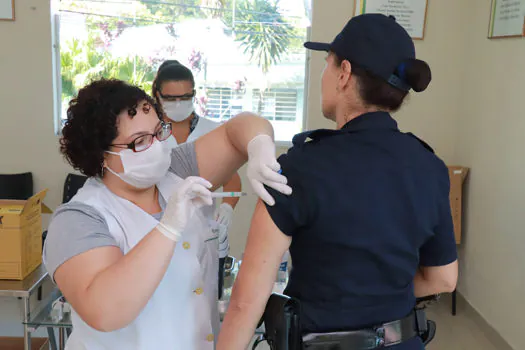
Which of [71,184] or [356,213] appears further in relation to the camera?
[71,184]

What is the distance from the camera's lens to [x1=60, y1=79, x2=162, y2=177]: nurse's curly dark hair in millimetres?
1143

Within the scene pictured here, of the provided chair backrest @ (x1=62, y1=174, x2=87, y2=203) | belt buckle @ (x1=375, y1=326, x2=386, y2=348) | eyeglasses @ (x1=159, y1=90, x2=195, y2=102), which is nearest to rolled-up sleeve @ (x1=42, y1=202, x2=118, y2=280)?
belt buckle @ (x1=375, y1=326, x2=386, y2=348)

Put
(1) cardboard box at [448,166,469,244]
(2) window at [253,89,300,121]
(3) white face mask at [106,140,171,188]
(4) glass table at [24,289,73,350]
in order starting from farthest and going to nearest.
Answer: (2) window at [253,89,300,121]
(1) cardboard box at [448,166,469,244]
(4) glass table at [24,289,73,350]
(3) white face mask at [106,140,171,188]

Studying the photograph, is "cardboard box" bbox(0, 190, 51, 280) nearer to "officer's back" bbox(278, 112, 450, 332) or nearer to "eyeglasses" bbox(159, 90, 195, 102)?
"eyeglasses" bbox(159, 90, 195, 102)

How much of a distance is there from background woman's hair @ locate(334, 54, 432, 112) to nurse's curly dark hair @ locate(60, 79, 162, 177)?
0.52 metres

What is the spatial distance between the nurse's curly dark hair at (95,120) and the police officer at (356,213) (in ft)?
1.36

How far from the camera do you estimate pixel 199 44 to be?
148 inches

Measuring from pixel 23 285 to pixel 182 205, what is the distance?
1.48 meters

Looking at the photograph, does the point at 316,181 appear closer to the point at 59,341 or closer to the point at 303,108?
the point at 59,341

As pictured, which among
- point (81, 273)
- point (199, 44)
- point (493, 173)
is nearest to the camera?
point (81, 273)

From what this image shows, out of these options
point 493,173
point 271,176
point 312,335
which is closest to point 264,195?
point 271,176

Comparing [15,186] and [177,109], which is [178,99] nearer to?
[177,109]

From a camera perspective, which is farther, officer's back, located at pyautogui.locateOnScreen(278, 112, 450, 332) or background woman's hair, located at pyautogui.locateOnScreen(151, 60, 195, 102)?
background woman's hair, located at pyautogui.locateOnScreen(151, 60, 195, 102)

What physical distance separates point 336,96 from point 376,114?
108 millimetres
